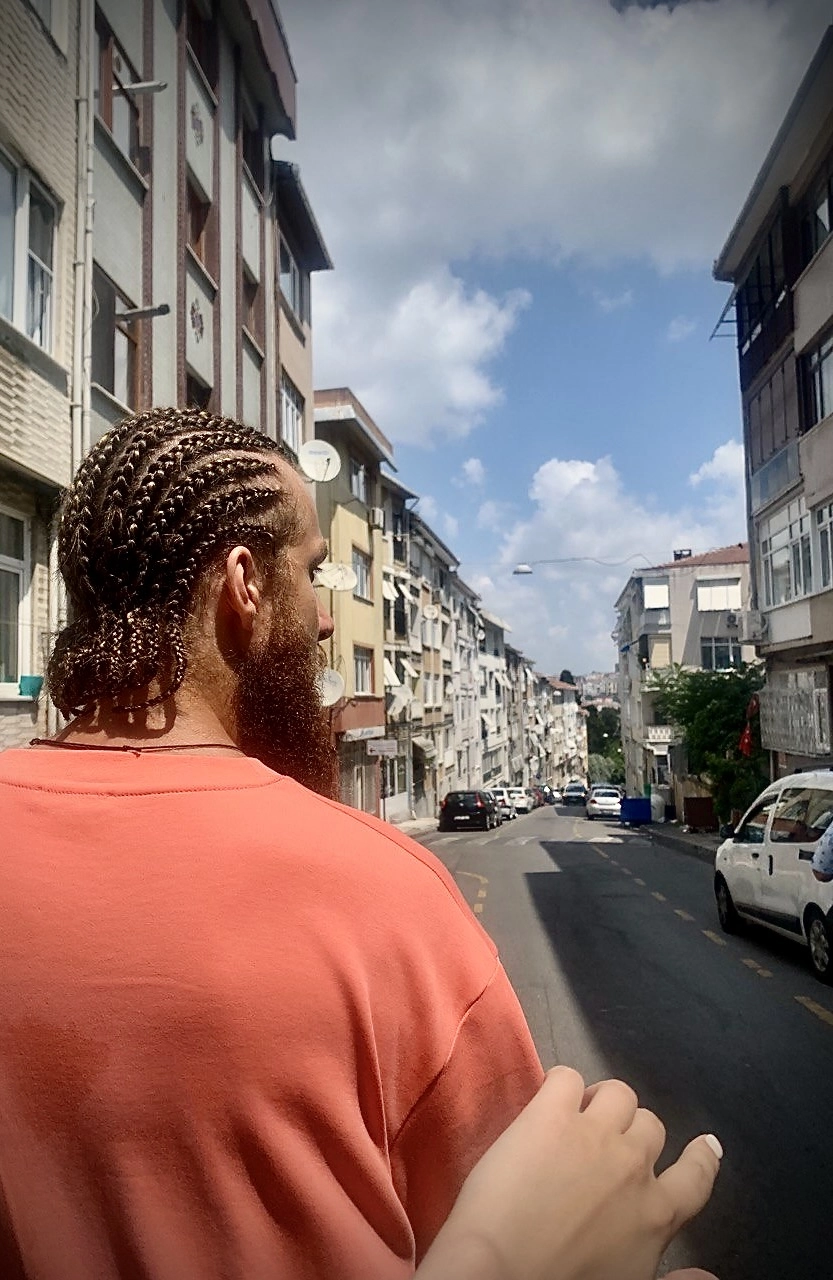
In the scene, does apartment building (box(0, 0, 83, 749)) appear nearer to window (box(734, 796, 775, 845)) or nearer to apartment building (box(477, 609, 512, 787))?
window (box(734, 796, 775, 845))

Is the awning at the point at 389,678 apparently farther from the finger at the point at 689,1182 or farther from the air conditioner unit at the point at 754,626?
the finger at the point at 689,1182

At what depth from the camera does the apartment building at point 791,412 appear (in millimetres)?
18312

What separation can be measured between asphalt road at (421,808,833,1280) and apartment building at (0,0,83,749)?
505 cm

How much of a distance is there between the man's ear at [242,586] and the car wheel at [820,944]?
8.24 metres

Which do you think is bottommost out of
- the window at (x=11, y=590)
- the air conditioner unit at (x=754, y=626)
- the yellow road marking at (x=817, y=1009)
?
the yellow road marking at (x=817, y=1009)

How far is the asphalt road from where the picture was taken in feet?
12.6

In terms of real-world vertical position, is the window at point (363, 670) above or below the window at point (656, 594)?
below

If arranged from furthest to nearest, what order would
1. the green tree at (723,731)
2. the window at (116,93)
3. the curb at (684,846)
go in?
the green tree at (723,731)
the curb at (684,846)
the window at (116,93)

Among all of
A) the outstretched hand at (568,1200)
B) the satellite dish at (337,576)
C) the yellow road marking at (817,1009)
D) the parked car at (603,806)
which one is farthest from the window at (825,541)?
the parked car at (603,806)

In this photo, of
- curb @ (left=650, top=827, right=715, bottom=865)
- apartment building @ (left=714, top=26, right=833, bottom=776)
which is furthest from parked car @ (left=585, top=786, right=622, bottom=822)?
apartment building @ (left=714, top=26, right=833, bottom=776)

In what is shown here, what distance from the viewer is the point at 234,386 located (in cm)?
1559

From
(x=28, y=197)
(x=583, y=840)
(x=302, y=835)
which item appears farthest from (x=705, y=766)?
(x=302, y=835)

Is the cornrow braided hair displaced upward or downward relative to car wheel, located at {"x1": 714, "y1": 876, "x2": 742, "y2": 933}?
upward

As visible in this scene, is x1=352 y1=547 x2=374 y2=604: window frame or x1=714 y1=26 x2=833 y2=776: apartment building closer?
x1=714 y1=26 x2=833 y2=776: apartment building
